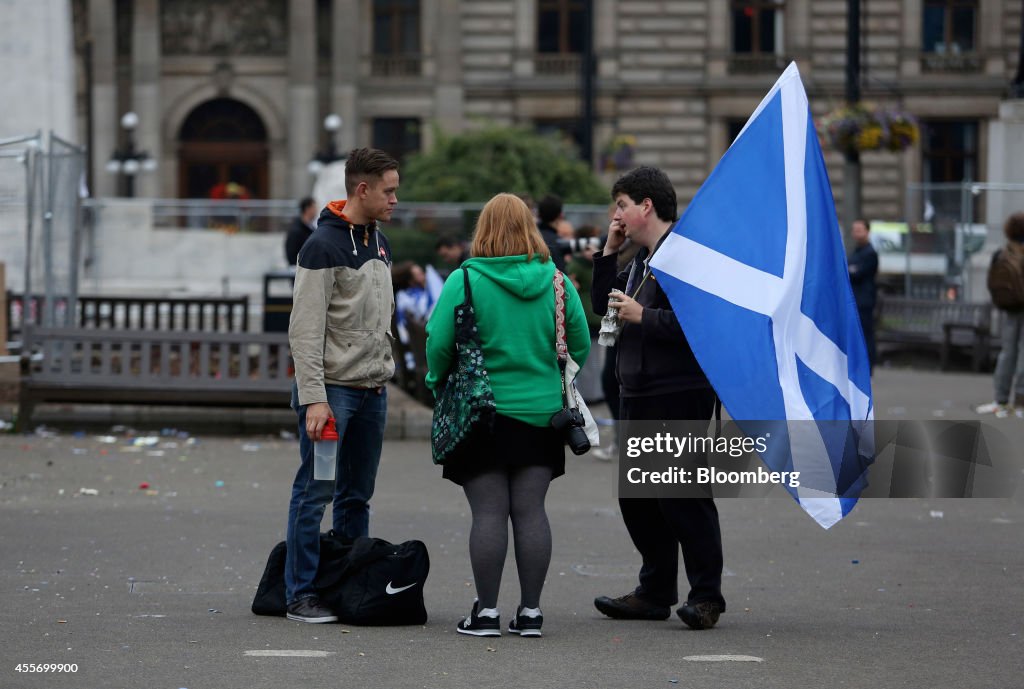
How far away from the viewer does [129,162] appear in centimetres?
4125

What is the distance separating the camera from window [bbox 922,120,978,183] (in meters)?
47.1

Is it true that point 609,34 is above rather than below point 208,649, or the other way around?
above

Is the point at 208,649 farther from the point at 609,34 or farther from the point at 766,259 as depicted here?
the point at 609,34

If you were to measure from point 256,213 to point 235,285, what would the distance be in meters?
1.21

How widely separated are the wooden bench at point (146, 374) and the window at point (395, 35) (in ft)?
115

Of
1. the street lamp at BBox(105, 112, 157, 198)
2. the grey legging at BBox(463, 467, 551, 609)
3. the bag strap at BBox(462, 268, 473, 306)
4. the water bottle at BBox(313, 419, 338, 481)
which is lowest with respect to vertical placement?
the grey legging at BBox(463, 467, 551, 609)

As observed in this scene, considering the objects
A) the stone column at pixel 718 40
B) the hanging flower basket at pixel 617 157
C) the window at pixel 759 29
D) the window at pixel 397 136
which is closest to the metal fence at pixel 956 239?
the hanging flower basket at pixel 617 157

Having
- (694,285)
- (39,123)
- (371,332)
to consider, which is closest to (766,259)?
(694,285)

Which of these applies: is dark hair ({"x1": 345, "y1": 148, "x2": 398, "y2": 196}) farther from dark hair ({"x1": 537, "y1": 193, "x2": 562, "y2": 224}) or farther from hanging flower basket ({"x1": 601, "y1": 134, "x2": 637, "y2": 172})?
hanging flower basket ({"x1": 601, "y1": 134, "x2": 637, "y2": 172})

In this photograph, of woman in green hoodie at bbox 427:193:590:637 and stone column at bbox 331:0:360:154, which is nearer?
woman in green hoodie at bbox 427:193:590:637

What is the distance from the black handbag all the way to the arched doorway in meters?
43.0

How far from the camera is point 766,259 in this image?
7.09 meters

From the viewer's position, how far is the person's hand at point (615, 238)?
718cm

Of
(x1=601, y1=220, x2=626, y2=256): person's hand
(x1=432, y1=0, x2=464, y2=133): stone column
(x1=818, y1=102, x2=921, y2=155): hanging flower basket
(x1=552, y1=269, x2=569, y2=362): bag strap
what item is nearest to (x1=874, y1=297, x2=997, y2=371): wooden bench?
(x1=818, y1=102, x2=921, y2=155): hanging flower basket
